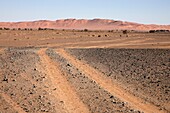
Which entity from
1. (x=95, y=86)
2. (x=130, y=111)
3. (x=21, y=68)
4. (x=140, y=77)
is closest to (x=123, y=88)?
(x=95, y=86)

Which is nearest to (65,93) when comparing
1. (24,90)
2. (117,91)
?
(24,90)

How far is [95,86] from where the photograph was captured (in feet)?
44.7

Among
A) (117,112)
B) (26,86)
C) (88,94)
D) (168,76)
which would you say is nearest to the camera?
(117,112)

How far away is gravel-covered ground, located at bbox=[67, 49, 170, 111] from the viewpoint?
12531mm

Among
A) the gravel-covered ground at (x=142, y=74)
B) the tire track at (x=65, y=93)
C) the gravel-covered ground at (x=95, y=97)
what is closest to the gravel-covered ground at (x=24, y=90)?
the tire track at (x=65, y=93)

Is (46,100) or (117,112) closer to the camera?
(117,112)

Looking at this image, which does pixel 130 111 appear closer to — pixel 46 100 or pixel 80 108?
pixel 80 108

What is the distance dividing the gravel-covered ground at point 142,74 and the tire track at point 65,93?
2464 mm

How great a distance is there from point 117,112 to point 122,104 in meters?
0.88

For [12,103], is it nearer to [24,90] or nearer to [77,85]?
[24,90]

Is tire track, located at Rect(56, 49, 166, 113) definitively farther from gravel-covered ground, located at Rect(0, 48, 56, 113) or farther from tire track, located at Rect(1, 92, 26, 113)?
tire track, located at Rect(1, 92, 26, 113)

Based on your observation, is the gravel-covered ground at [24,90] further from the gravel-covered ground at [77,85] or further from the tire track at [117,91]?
the tire track at [117,91]

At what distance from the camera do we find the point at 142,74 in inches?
645

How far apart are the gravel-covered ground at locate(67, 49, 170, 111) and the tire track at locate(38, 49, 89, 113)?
8.08ft
